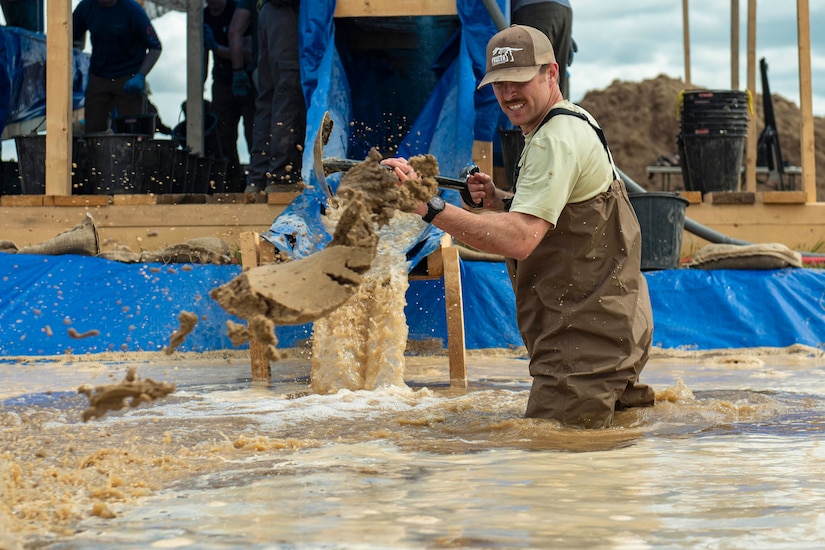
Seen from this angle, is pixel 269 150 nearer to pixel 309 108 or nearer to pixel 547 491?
pixel 309 108

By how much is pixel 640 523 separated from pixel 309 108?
15.7 feet

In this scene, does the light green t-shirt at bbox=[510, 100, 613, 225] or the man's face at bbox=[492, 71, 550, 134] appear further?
the man's face at bbox=[492, 71, 550, 134]

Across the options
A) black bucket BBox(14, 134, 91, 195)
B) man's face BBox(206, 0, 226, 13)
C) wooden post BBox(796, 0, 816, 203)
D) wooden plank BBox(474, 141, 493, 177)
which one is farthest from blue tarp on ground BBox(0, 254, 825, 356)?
man's face BBox(206, 0, 226, 13)

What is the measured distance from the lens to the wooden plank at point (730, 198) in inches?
321

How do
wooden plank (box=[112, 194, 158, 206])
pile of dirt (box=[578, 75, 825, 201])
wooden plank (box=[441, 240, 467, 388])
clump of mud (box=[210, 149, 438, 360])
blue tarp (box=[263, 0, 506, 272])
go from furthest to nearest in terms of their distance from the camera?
pile of dirt (box=[578, 75, 825, 201]) → wooden plank (box=[112, 194, 158, 206]) → blue tarp (box=[263, 0, 506, 272]) → wooden plank (box=[441, 240, 467, 388]) → clump of mud (box=[210, 149, 438, 360])

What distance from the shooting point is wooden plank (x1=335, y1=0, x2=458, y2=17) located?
6.87 metres

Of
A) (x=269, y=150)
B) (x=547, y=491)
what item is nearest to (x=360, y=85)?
(x=269, y=150)

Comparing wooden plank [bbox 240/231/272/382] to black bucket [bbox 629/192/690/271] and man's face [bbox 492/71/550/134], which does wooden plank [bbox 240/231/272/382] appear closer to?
man's face [bbox 492/71/550/134]

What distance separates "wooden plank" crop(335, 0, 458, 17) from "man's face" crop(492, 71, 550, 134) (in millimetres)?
3405

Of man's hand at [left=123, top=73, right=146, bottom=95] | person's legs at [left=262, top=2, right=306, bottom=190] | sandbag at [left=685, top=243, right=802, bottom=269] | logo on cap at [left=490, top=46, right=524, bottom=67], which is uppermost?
man's hand at [left=123, top=73, right=146, bottom=95]

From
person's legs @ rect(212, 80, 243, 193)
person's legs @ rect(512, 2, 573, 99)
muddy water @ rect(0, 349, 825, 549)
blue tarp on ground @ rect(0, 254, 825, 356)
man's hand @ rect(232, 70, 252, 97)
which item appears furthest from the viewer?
person's legs @ rect(212, 80, 243, 193)

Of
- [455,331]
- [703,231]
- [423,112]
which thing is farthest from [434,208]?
[703,231]

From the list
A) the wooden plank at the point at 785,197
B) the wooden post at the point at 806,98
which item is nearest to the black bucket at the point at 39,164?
the wooden plank at the point at 785,197

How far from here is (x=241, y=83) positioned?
987 centimetres
